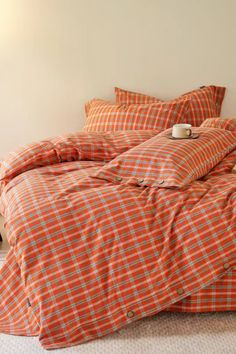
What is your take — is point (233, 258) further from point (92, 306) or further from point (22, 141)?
A: point (22, 141)

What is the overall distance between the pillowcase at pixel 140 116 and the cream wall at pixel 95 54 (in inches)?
15.7

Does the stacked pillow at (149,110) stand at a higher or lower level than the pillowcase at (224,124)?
lower

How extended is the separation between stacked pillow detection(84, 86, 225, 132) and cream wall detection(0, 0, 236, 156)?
15cm

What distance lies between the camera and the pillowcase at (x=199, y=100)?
10.5 ft

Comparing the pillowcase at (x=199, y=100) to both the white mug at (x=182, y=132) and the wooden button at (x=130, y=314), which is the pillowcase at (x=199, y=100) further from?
the wooden button at (x=130, y=314)

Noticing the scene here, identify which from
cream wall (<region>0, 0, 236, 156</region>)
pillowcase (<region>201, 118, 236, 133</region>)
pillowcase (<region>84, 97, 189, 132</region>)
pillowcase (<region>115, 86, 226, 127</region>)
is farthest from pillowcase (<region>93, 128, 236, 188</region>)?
cream wall (<region>0, 0, 236, 156</region>)

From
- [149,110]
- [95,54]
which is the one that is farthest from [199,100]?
[95,54]

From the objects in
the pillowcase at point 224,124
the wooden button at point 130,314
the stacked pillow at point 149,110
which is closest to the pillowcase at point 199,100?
the stacked pillow at point 149,110

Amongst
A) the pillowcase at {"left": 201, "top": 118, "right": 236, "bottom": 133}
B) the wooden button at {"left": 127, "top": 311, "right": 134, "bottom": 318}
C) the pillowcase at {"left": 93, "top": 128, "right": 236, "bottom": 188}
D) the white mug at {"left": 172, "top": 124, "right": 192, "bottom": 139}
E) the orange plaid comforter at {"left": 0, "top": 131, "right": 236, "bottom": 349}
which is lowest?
the wooden button at {"left": 127, "top": 311, "right": 134, "bottom": 318}

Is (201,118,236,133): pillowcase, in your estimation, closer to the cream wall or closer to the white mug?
the white mug

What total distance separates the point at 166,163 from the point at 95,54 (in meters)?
1.56

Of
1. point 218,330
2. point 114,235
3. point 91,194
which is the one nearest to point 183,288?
point 218,330

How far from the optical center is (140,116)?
3.04 metres

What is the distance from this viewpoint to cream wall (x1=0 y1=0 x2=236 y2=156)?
3.34m
